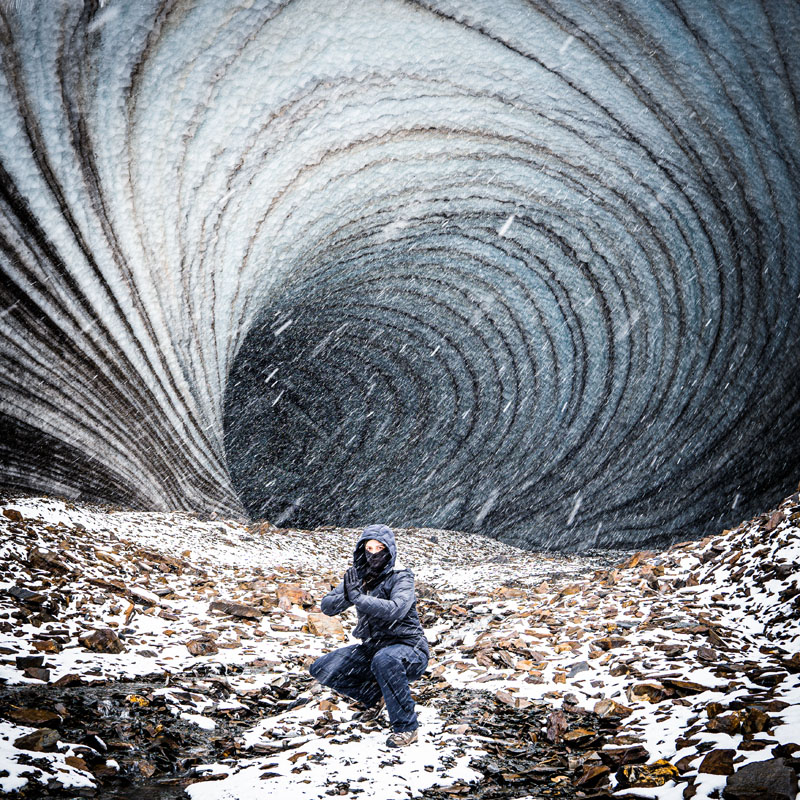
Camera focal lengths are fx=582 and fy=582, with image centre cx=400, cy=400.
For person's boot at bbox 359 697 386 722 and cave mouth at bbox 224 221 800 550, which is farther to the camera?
cave mouth at bbox 224 221 800 550

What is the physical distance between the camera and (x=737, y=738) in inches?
70.1

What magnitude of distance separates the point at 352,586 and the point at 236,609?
171 centimetres

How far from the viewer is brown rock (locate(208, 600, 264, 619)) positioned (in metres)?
3.79

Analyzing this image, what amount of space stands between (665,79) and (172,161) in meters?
4.28

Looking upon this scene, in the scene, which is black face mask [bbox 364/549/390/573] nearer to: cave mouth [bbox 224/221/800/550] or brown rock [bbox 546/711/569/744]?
brown rock [bbox 546/711/569/744]

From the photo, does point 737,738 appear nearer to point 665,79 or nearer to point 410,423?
point 665,79

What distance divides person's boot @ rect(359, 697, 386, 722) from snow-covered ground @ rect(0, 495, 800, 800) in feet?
0.21

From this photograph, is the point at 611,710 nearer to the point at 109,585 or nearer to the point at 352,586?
the point at 352,586

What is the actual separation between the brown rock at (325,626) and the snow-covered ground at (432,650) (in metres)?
0.02

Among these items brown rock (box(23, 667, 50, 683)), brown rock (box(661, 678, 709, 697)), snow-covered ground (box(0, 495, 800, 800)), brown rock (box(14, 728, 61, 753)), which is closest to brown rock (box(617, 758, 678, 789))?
snow-covered ground (box(0, 495, 800, 800))

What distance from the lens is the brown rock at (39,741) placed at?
183 cm

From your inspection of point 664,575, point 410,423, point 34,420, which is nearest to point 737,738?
point 664,575

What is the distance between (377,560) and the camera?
8.52 ft

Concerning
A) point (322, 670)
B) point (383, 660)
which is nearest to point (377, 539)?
point (383, 660)
